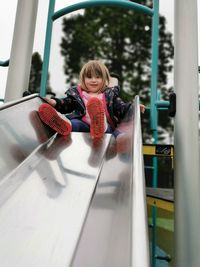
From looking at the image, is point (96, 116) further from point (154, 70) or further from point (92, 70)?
point (154, 70)

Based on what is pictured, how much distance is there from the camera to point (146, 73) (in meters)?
14.4

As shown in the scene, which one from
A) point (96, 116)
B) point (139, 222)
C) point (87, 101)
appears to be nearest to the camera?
point (139, 222)

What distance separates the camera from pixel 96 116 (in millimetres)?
2174

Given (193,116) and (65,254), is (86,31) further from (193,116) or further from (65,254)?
(65,254)

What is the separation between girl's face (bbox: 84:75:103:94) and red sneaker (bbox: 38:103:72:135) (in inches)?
31.9

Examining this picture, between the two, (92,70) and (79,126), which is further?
(92,70)

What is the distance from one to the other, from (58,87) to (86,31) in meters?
2.49

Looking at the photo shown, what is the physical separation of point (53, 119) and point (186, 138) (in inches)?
32.8

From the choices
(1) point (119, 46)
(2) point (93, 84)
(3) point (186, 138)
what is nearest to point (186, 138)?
(3) point (186, 138)

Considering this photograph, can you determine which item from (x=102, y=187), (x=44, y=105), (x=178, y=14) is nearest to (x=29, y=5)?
(x=44, y=105)

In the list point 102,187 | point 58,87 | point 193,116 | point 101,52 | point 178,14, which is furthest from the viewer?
point 58,87

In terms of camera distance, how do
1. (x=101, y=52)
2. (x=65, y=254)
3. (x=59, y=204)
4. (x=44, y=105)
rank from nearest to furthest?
1. (x=65, y=254)
2. (x=59, y=204)
3. (x=44, y=105)
4. (x=101, y=52)

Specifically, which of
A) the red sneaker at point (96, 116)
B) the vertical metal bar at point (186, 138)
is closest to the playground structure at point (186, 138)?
the vertical metal bar at point (186, 138)

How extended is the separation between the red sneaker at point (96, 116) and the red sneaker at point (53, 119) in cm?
18
